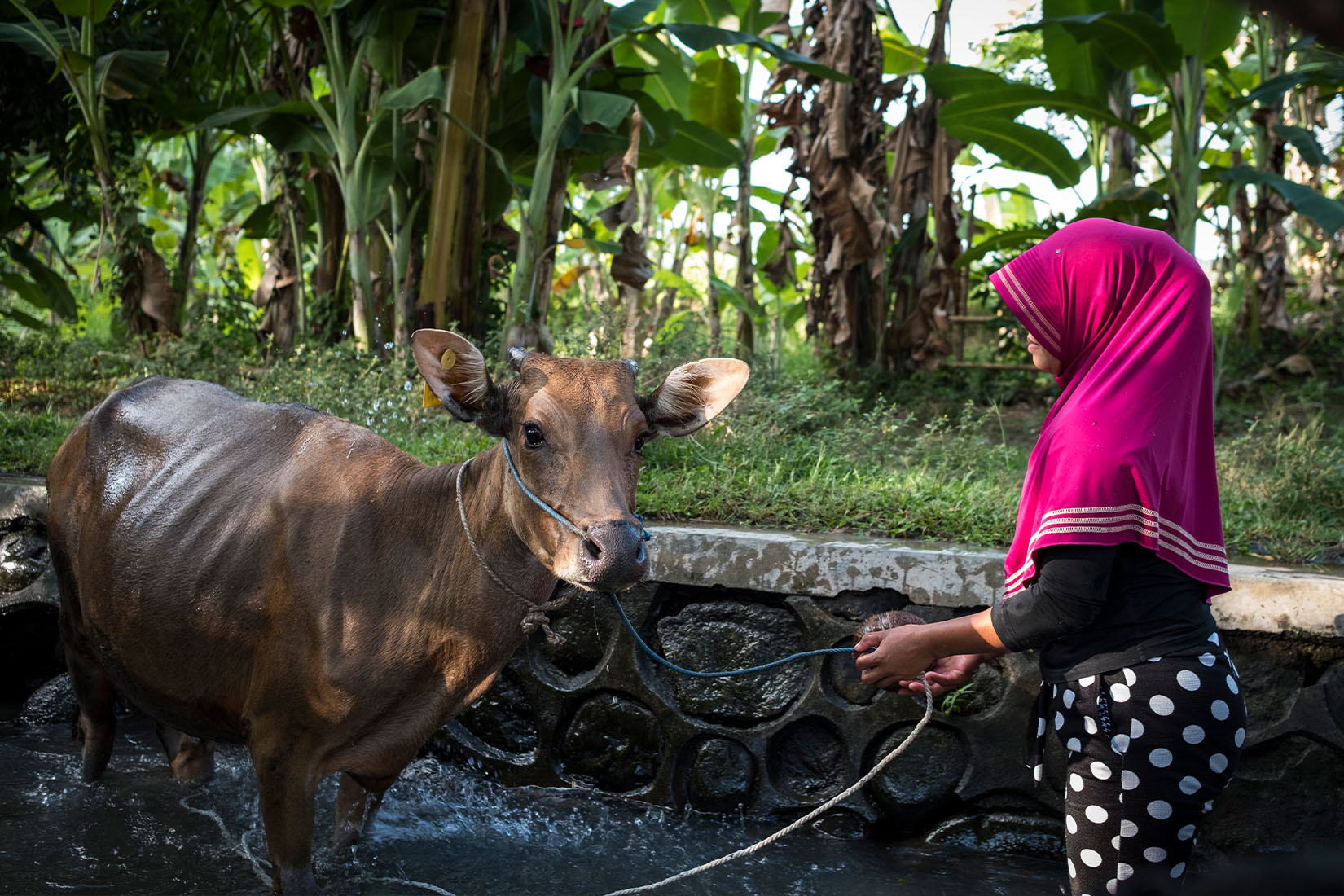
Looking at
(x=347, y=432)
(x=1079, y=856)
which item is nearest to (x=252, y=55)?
(x=347, y=432)

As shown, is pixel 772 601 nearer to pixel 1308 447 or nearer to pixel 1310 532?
pixel 1310 532

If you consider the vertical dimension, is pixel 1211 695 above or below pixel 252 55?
below

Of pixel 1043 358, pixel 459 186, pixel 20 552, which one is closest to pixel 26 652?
pixel 20 552

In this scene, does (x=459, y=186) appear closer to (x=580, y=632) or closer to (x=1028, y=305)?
(x=580, y=632)

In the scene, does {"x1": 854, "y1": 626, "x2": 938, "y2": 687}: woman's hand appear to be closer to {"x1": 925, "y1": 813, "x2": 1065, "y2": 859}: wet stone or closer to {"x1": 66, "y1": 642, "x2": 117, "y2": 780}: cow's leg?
{"x1": 925, "y1": 813, "x2": 1065, "y2": 859}: wet stone

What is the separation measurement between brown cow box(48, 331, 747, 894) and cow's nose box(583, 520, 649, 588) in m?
0.01

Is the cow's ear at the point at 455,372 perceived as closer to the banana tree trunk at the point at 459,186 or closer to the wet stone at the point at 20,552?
the wet stone at the point at 20,552

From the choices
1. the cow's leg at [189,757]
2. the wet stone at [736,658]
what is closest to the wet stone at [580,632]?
the wet stone at [736,658]

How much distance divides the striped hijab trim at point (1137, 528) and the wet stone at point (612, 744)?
2.32m

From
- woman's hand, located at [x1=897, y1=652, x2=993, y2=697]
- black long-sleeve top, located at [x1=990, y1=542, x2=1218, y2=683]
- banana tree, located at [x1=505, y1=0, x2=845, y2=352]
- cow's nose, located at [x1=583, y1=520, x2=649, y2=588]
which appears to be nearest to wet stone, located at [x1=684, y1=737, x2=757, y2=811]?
woman's hand, located at [x1=897, y1=652, x2=993, y2=697]

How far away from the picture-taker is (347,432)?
3.44 metres

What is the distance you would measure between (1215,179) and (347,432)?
7.02m

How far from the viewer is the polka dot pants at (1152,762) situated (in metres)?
2.16

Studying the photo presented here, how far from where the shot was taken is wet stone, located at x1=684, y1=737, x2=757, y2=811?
13.5 feet
